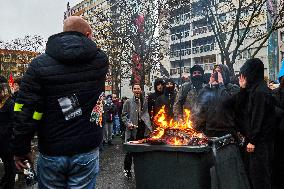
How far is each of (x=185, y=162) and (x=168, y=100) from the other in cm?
429

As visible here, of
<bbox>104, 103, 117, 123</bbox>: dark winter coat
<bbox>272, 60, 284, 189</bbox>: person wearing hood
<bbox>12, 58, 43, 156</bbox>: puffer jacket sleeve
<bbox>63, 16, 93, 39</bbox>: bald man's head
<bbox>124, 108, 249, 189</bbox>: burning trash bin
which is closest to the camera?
<bbox>12, 58, 43, 156</bbox>: puffer jacket sleeve

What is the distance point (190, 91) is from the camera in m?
8.02

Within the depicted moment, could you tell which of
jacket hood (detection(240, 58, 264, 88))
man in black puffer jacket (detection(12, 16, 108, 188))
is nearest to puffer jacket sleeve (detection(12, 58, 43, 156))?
man in black puffer jacket (detection(12, 16, 108, 188))

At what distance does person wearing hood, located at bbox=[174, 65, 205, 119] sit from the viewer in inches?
311

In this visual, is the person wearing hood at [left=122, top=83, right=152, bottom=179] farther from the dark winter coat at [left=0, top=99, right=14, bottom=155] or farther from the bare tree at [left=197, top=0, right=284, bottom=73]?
the bare tree at [left=197, top=0, right=284, bottom=73]

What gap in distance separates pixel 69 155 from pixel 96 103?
Result: 521mm

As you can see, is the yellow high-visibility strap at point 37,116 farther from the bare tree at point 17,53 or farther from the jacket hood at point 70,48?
the bare tree at point 17,53

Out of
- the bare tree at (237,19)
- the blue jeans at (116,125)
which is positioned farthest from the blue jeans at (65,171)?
the blue jeans at (116,125)

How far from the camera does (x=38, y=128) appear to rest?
3.54 meters

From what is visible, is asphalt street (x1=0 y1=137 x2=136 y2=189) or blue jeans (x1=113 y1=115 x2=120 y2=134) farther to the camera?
blue jeans (x1=113 y1=115 x2=120 y2=134)

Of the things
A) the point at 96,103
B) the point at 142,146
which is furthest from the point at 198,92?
the point at 96,103

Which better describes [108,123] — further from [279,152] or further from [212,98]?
[279,152]

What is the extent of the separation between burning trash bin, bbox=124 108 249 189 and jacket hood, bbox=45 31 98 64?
6.39 feet

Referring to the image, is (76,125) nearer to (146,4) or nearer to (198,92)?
(198,92)
